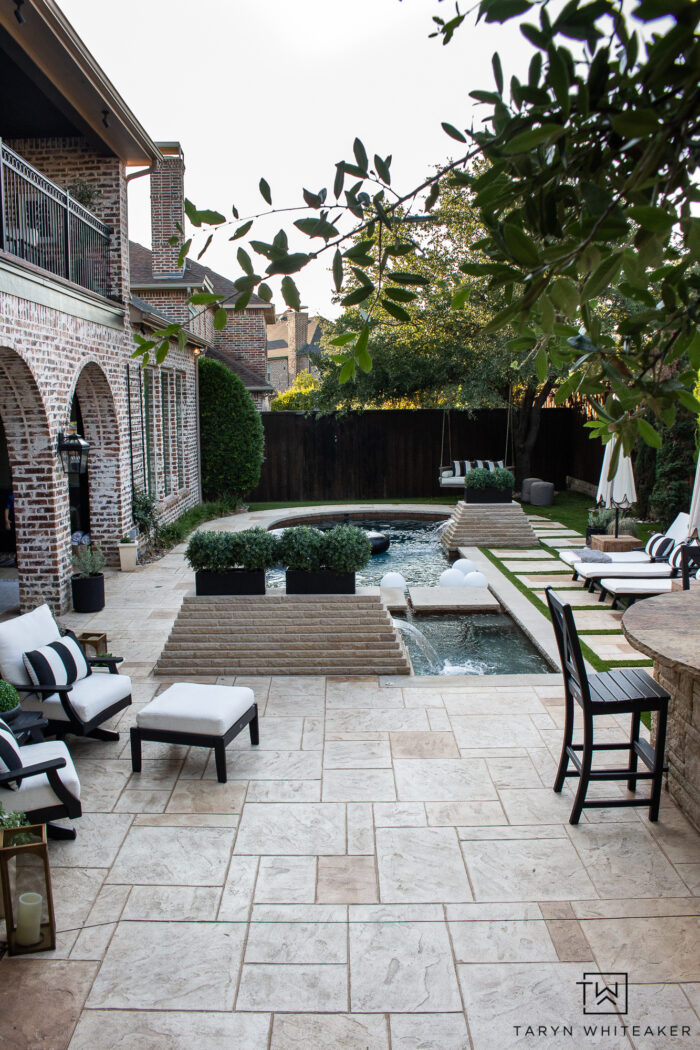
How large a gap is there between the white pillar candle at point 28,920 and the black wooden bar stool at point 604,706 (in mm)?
2781

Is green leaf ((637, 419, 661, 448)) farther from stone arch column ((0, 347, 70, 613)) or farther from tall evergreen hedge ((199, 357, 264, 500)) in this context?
tall evergreen hedge ((199, 357, 264, 500))

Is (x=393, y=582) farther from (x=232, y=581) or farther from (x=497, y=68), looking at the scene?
(x=497, y=68)

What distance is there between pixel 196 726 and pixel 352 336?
12.6ft

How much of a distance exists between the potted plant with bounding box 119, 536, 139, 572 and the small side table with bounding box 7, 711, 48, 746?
588 centimetres

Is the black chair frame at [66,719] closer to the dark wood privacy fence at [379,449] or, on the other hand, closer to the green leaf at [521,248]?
the green leaf at [521,248]

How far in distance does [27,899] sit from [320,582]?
396 centimetres

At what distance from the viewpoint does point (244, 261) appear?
1.73m

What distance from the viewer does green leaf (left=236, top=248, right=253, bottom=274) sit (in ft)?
5.64

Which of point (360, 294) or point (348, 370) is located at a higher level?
point (360, 294)

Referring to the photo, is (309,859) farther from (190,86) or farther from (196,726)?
(190,86)

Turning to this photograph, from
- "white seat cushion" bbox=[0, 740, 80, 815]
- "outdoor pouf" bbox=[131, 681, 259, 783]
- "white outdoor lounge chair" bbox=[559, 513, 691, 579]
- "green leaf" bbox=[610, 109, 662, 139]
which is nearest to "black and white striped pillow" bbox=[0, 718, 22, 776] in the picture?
"white seat cushion" bbox=[0, 740, 80, 815]

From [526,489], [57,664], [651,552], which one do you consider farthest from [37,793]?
[526,489]

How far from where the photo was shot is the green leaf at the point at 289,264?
1.68 meters

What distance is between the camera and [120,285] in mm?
10625
